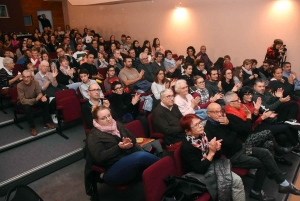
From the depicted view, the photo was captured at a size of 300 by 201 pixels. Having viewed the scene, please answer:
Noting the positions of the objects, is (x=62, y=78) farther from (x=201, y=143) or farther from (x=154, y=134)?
(x=201, y=143)

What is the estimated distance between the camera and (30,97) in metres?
3.50

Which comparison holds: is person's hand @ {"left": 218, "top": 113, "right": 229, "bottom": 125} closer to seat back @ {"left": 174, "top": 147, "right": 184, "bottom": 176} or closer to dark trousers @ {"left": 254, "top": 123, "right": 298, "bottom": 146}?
seat back @ {"left": 174, "top": 147, "right": 184, "bottom": 176}

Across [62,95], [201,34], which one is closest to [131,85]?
[62,95]

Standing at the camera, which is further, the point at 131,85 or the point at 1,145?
the point at 131,85

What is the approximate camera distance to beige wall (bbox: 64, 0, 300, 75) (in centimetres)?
551

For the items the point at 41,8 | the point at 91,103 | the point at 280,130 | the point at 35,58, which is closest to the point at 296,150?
the point at 280,130

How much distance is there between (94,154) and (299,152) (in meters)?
2.67

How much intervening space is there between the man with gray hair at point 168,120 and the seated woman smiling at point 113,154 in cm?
57

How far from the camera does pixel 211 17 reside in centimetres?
654

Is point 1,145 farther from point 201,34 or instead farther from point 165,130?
point 201,34

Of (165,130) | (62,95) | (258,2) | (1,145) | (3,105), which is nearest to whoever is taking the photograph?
(165,130)

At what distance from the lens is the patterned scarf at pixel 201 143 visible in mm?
2131

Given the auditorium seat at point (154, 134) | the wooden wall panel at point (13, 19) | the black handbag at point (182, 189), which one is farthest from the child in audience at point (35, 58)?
the wooden wall panel at point (13, 19)

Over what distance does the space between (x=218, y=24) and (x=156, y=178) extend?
5.58 m
